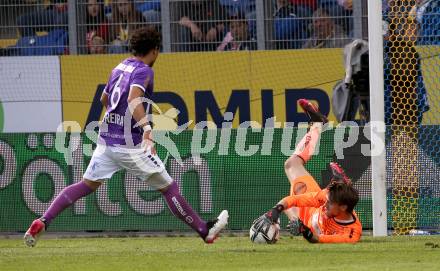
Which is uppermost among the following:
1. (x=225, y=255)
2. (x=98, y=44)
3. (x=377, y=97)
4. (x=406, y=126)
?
(x=98, y=44)

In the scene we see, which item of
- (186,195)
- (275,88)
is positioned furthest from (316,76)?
(186,195)

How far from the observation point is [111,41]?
1753cm

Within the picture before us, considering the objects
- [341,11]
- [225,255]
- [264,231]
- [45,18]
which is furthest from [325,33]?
[225,255]

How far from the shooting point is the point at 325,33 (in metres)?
16.8

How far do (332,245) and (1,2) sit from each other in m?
8.84

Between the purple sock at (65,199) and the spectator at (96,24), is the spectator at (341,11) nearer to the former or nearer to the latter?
the spectator at (96,24)

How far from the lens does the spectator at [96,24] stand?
682 inches

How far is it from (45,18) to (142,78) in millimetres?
8013

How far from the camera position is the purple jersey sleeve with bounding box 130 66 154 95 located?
389 inches

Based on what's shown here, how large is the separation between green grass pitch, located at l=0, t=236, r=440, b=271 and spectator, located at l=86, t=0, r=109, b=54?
20.1 ft

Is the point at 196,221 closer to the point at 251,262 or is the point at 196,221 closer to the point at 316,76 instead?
the point at 251,262

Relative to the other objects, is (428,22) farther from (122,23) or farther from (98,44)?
(98,44)

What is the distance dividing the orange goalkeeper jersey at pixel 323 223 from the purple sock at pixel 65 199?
6.50 feet

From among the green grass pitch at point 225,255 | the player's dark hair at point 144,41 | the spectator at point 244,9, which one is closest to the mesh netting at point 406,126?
the green grass pitch at point 225,255
